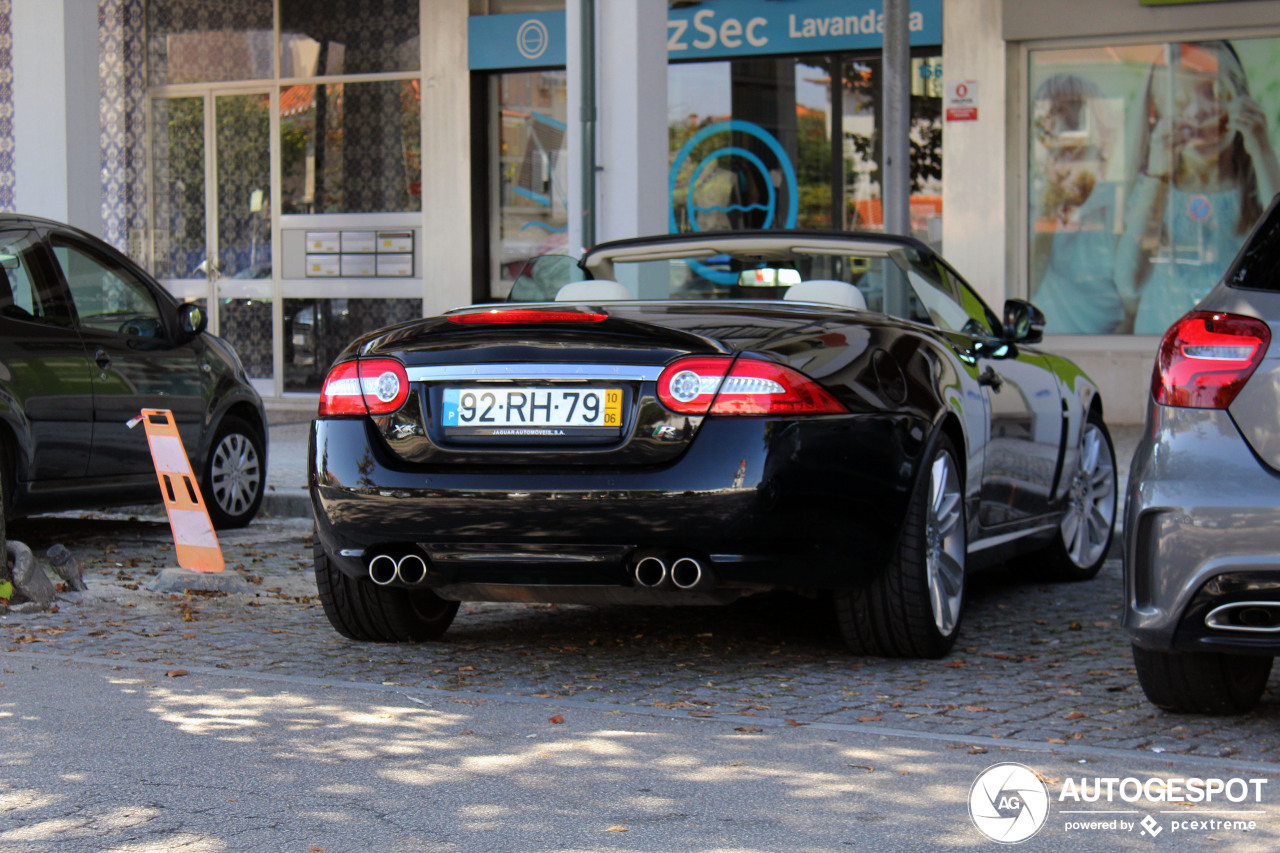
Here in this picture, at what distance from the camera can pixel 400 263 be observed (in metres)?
16.9

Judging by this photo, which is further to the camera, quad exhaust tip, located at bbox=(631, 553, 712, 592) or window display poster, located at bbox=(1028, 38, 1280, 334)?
window display poster, located at bbox=(1028, 38, 1280, 334)

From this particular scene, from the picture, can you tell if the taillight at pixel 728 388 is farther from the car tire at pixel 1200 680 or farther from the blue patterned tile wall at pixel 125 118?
the blue patterned tile wall at pixel 125 118

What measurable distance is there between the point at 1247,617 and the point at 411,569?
2362 millimetres

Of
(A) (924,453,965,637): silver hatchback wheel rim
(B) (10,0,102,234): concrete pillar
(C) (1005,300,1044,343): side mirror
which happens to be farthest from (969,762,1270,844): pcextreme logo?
(B) (10,0,102,234): concrete pillar

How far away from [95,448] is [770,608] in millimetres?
3650

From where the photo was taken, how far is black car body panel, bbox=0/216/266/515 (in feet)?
25.7

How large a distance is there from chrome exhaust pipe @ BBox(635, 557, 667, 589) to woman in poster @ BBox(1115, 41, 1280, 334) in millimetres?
10483

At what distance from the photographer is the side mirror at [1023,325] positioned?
6621mm

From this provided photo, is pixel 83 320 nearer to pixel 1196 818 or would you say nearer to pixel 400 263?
pixel 1196 818

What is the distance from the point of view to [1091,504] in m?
7.58

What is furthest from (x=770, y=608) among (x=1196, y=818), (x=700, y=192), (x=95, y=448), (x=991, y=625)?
(x=700, y=192)

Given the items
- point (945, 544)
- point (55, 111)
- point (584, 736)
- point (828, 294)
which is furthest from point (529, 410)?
point (55, 111)

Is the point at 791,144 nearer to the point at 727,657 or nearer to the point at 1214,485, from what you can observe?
the point at 727,657

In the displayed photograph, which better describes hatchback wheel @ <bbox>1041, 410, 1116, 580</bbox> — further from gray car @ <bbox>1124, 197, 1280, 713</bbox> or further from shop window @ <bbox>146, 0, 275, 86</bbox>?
shop window @ <bbox>146, 0, 275, 86</bbox>
